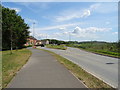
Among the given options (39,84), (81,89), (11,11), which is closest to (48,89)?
(39,84)

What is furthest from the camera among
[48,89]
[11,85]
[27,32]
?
[27,32]

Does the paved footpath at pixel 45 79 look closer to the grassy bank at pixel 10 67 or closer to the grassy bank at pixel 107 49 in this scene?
the grassy bank at pixel 10 67

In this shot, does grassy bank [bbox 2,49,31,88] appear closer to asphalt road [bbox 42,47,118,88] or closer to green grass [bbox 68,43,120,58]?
asphalt road [bbox 42,47,118,88]

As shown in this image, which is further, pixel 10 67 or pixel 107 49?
pixel 107 49

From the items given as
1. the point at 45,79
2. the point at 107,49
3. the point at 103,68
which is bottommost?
the point at 103,68

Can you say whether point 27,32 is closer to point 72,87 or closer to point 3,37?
point 3,37

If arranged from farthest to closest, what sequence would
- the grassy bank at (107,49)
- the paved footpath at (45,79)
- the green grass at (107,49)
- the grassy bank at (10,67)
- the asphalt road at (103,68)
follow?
1. the grassy bank at (107,49)
2. the green grass at (107,49)
3. the asphalt road at (103,68)
4. the grassy bank at (10,67)
5. the paved footpath at (45,79)

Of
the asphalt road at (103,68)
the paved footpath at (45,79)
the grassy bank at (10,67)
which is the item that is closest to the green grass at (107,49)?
the asphalt road at (103,68)

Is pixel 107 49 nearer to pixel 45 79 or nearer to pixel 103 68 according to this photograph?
pixel 103 68

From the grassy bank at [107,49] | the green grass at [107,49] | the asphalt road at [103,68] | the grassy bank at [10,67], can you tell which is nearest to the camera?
the grassy bank at [10,67]

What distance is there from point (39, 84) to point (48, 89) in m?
0.72

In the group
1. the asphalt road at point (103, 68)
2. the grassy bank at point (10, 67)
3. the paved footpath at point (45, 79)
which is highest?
the paved footpath at point (45, 79)

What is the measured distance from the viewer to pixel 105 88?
4957 millimetres

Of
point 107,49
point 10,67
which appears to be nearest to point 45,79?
point 10,67
